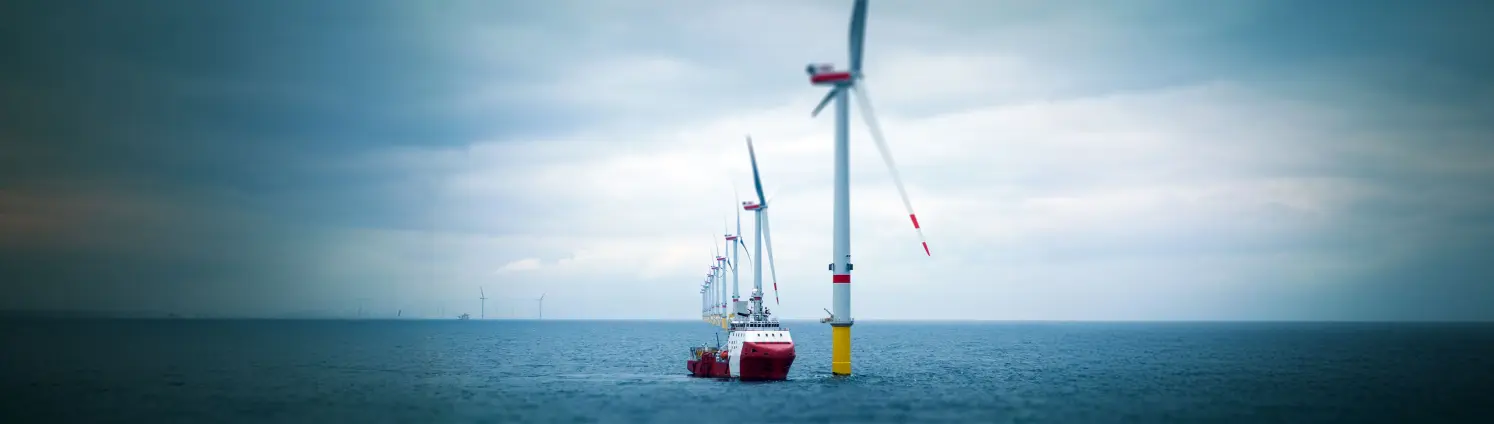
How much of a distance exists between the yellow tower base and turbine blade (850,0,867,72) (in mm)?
23867

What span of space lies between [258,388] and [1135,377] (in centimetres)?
10453

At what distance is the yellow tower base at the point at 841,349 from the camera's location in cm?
9188

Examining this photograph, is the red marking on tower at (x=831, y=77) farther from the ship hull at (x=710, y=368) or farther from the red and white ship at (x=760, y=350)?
the ship hull at (x=710, y=368)

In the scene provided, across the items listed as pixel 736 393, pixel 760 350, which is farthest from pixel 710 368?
pixel 736 393

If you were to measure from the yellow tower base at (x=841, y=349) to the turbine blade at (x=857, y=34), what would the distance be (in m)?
23.9

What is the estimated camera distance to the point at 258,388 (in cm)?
10594

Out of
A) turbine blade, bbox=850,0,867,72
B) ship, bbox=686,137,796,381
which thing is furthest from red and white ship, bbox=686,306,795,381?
turbine blade, bbox=850,0,867,72

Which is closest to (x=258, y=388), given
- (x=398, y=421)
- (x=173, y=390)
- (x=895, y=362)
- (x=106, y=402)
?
(x=173, y=390)

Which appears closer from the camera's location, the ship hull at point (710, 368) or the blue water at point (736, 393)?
the blue water at point (736, 393)

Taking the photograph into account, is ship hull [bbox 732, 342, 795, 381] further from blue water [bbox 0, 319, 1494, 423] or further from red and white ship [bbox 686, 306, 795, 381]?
blue water [bbox 0, 319, 1494, 423]

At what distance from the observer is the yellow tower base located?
9188cm

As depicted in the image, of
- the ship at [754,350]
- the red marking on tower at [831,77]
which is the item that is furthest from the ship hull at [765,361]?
the red marking on tower at [831,77]

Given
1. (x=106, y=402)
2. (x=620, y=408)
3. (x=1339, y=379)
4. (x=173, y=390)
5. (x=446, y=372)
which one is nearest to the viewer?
(x=620, y=408)

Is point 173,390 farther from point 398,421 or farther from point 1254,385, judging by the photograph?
point 1254,385
